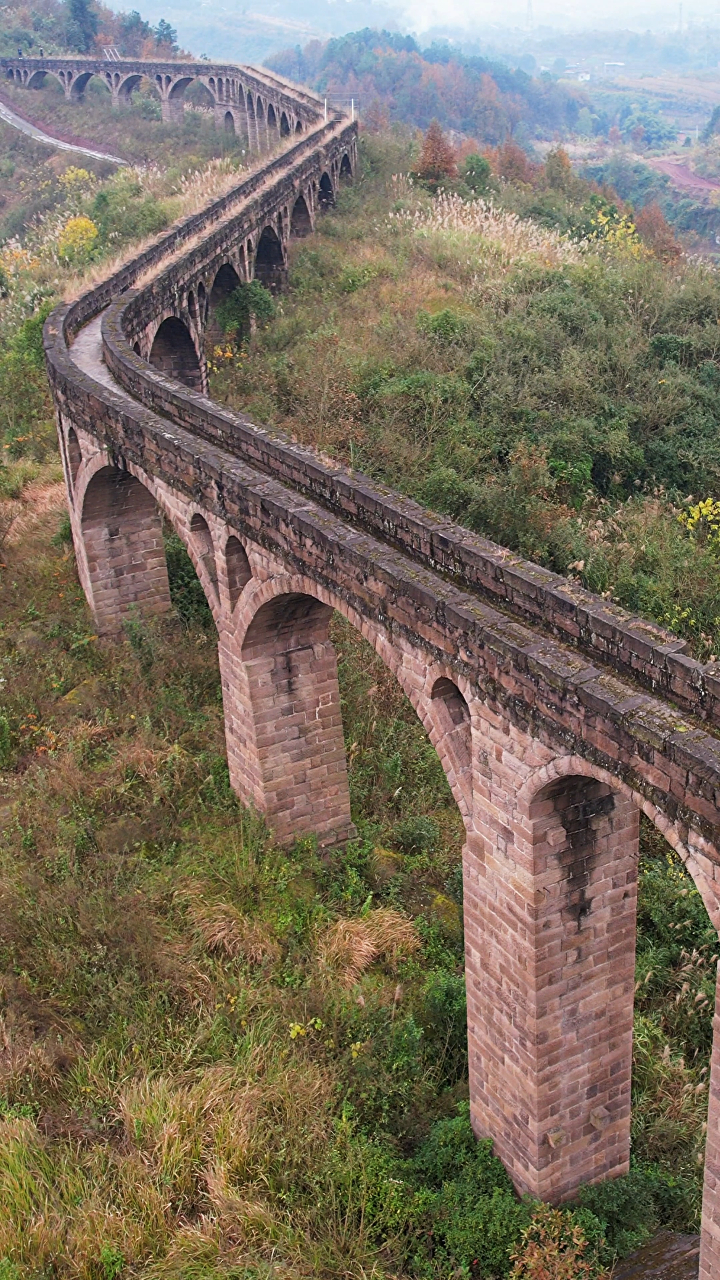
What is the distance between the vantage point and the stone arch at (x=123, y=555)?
15.3 meters

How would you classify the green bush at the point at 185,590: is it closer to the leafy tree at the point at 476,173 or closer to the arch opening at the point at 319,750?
the arch opening at the point at 319,750

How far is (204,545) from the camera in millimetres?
11500

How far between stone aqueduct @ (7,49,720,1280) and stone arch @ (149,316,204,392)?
7.99m

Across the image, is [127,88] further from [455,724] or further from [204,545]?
[455,724]

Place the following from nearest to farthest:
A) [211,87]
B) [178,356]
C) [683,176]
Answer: [178,356]
[211,87]
[683,176]

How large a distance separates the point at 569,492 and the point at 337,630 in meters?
5.42

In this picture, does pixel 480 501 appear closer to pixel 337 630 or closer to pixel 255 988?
pixel 337 630

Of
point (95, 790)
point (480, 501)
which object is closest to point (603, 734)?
point (95, 790)

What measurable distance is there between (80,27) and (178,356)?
175 feet

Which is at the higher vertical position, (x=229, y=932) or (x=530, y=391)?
(x=530, y=391)

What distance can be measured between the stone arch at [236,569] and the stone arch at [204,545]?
362mm

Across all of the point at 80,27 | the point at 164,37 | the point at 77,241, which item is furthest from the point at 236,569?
the point at 164,37

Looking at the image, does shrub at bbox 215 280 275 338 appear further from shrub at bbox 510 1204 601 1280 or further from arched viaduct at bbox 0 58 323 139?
shrub at bbox 510 1204 601 1280

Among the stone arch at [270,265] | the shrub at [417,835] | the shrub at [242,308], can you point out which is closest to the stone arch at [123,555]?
Result: the shrub at [417,835]
